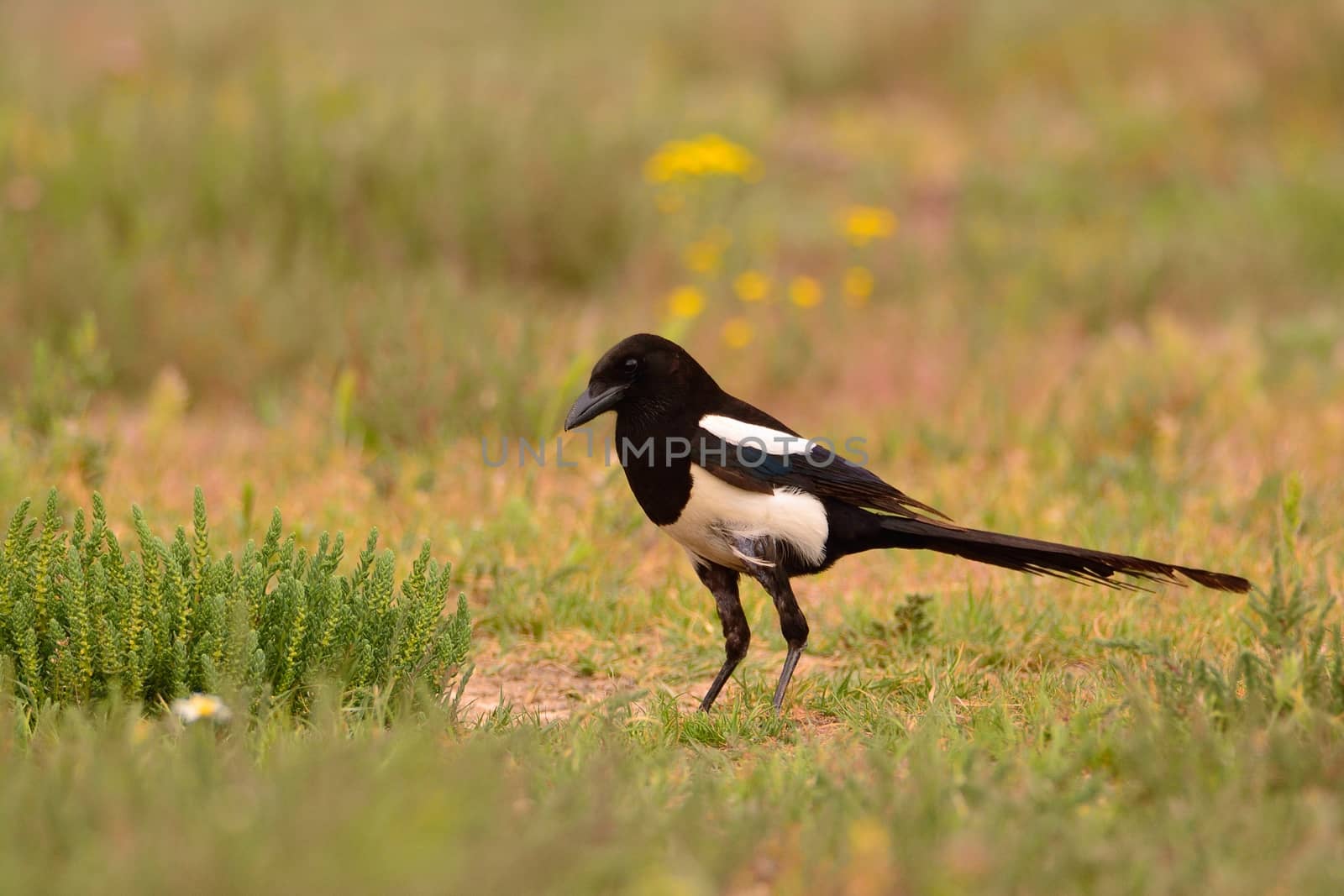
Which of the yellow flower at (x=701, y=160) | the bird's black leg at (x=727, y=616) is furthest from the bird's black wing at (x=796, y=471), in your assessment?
the yellow flower at (x=701, y=160)

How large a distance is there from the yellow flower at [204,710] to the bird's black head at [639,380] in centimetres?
117

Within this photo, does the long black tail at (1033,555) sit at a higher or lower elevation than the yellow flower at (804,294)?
lower

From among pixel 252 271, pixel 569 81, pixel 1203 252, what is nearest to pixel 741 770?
pixel 252 271

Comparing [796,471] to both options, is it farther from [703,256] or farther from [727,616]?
[703,256]

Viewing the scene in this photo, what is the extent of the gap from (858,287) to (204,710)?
19.2 ft

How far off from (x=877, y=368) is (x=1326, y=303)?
3.30m

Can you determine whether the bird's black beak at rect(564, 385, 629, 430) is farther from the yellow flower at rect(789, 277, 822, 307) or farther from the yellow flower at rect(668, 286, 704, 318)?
the yellow flower at rect(789, 277, 822, 307)

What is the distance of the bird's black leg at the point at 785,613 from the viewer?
371 centimetres

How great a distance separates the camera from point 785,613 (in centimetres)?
375

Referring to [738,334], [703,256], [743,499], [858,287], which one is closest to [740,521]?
[743,499]

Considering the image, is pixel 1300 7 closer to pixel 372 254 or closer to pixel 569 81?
pixel 569 81

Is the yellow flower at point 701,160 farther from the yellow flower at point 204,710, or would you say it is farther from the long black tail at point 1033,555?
the yellow flower at point 204,710

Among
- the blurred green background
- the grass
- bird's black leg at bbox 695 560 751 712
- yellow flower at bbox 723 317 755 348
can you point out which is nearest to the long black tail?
the grass

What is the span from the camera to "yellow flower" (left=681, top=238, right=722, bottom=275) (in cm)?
809
